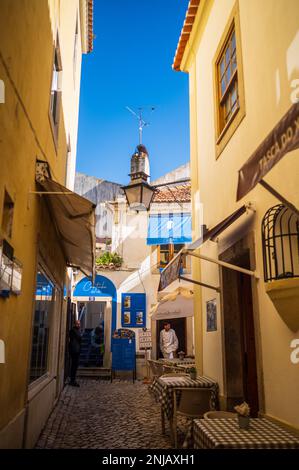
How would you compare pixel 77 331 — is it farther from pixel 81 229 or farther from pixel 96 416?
pixel 81 229

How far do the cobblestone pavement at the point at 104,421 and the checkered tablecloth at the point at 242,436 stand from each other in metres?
2.55

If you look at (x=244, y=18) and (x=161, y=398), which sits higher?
(x=244, y=18)

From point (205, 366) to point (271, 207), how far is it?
4147mm

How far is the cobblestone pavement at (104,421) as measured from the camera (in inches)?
255

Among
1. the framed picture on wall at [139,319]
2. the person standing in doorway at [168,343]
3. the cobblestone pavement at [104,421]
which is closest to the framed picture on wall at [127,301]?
the framed picture on wall at [139,319]

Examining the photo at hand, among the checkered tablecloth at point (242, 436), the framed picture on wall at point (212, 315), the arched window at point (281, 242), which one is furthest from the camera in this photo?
the framed picture on wall at point (212, 315)

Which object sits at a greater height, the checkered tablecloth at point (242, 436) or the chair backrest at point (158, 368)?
the chair backrest at point (158, 368)

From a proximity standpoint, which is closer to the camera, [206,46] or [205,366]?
[205,366]

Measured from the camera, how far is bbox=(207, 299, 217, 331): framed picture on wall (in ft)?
23.1

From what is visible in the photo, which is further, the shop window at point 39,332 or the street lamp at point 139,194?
the street lamp at point 139,194

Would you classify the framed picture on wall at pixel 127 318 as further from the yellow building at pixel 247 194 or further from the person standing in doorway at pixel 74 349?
the yellow building at pixel 247 194

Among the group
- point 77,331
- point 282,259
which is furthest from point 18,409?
point 77,331

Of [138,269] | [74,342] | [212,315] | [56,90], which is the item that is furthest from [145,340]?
[56,90]

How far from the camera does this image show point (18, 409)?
4.99m
